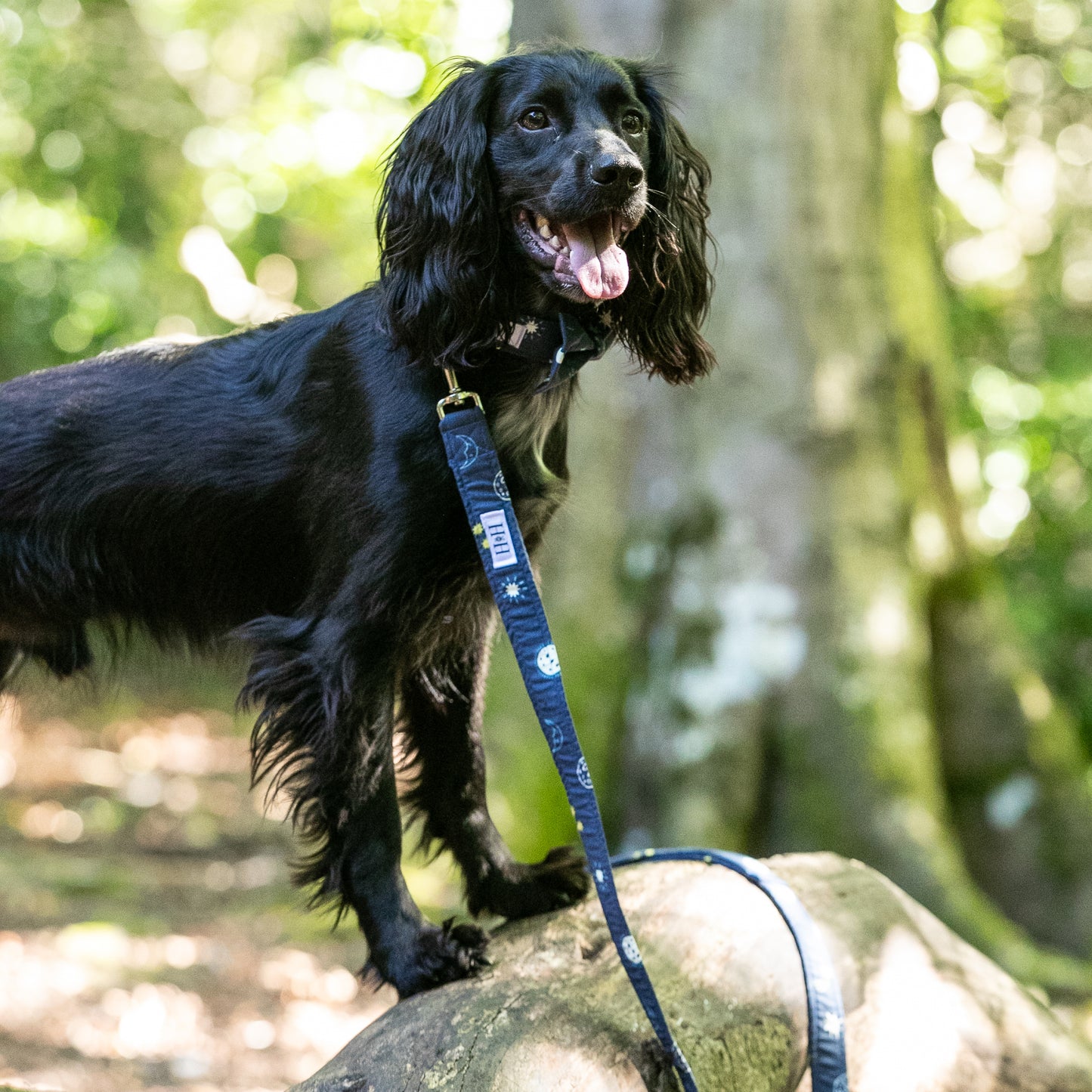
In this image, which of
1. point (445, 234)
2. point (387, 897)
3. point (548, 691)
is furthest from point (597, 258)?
point (387, 897)

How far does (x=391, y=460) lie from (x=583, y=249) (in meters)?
0.56

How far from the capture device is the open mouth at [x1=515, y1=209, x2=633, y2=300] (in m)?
2.26

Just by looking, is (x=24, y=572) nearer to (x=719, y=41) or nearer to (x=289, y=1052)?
(x=289, y=1052)

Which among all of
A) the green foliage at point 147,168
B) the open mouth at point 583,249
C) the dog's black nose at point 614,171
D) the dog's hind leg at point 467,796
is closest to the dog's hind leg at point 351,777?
the dog's hind leg at point 467,796

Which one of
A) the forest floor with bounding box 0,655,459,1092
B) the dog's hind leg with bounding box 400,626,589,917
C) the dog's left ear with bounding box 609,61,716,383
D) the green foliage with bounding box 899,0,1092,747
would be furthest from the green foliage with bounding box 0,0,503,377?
the dog's hind leg with bounding box 400,626,589,917

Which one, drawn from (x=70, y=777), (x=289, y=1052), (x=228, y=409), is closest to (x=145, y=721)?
(x=70, y=777)

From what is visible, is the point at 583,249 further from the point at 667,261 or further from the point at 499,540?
the point at 499,540

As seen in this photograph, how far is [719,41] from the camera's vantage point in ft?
14.1

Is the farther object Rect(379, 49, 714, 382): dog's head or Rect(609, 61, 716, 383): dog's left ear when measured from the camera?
Rect(609, 61, 716, 383): dog's left ear

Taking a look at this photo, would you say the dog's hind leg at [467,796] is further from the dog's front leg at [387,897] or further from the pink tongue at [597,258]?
the pink tongue at [597,258]

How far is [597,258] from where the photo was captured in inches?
90.7

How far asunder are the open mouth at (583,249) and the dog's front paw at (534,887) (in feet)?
4.06

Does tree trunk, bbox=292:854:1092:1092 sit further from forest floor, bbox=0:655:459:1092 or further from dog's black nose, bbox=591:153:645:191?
dog's black nose, bbox=591:153:645:191

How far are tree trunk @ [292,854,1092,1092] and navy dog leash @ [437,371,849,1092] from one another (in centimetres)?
9
